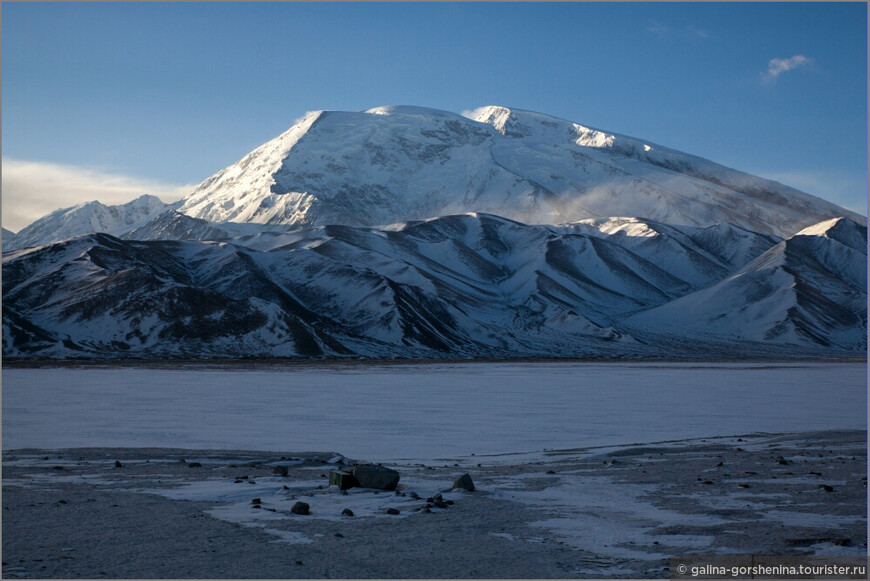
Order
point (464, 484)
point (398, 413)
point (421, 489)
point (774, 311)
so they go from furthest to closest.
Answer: point (774, 311) < point (398, 413) < point (421, 489) < point (464, 484)

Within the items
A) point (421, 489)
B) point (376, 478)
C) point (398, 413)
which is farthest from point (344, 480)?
point (398, 413)

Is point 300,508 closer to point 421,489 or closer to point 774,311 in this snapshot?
point 421,489

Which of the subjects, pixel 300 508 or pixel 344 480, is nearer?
pixel 300 508

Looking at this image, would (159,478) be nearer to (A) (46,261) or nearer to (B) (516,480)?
(B) (516,480)

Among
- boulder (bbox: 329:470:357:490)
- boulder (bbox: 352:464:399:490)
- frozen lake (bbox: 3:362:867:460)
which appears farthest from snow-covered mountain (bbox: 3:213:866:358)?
boulder (bbox: 352:464:399:490)

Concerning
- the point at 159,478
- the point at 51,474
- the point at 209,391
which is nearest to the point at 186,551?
the point at 159,478

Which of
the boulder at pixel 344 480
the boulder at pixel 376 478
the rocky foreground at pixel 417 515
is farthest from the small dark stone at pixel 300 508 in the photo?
the boulder at pixel 376 478

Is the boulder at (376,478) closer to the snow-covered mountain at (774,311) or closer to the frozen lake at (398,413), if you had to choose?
the frozen lake at (398,413)
